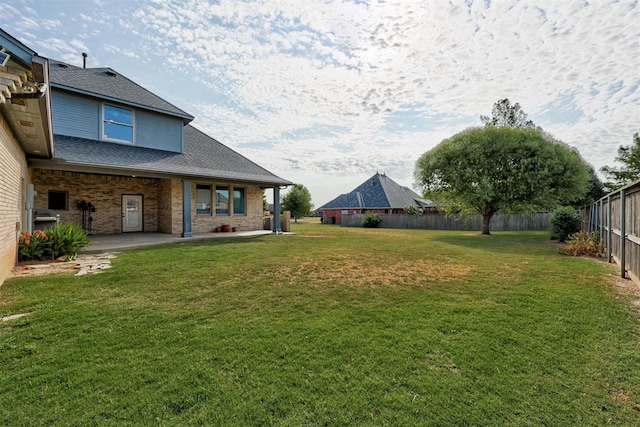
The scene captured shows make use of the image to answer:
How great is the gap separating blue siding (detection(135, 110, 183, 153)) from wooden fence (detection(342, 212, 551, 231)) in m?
20.6

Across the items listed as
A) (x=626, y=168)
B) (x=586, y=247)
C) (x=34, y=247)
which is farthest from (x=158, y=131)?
(x=626, y=168)

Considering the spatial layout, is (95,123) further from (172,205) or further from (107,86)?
(172,205)

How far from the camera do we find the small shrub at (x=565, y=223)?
551 inches

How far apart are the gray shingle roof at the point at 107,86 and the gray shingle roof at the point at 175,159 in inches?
75.0

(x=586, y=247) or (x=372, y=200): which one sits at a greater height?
(x=372, y=200)

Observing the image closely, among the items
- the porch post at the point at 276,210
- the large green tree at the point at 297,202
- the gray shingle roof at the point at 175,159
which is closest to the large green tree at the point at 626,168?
the porch post at the point at 276,210

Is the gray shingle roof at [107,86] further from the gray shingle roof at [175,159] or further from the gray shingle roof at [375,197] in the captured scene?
the gray shingle roof at [375,197]

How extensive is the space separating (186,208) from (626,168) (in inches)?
1399

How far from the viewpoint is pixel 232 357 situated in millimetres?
2973

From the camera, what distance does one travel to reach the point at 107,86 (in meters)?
13.5

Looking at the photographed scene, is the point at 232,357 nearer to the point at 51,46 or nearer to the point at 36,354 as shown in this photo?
the point at 36,354

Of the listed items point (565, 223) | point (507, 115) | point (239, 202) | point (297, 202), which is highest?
point (507, 115)

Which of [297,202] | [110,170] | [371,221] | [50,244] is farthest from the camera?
[297,202]

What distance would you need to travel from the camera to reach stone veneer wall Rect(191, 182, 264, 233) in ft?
48.7
